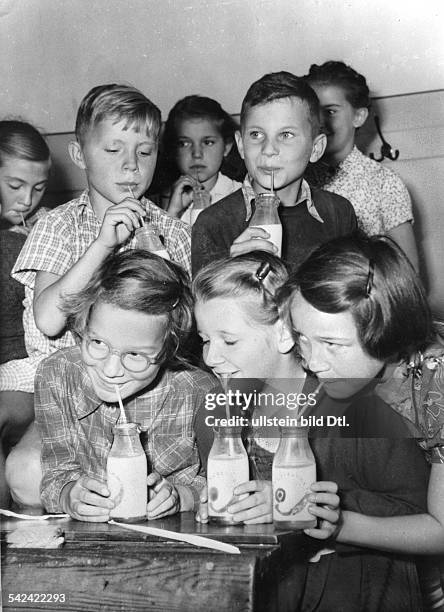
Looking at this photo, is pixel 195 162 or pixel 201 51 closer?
pixel 201 51

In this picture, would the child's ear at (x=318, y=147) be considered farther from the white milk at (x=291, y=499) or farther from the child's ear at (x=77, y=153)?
the white milk at (x=291, y=499)

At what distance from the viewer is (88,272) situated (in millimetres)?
1093

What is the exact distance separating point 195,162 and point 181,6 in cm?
29

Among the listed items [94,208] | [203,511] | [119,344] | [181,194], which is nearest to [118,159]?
[94,208]

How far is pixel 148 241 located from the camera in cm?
110

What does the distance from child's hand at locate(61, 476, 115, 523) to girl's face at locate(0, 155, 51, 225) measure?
52 centimetres

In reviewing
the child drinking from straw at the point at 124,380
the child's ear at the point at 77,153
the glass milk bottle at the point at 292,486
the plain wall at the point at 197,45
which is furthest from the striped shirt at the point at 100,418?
the plain wall at the point at 197,45

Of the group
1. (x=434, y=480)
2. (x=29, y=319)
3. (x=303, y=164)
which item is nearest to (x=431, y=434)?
(x=434, y=480)

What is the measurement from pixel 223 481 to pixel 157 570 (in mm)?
122

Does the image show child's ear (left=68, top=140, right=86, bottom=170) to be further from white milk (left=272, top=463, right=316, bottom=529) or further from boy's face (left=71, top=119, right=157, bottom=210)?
white milk (left=272, top=463, right=316, bottom=529)

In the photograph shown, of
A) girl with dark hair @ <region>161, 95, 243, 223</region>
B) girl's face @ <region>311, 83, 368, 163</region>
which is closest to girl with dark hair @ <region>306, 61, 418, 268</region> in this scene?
girl's face @ <region>311, 83, 368, 163</region>

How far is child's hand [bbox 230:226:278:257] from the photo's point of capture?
1053 millimetres

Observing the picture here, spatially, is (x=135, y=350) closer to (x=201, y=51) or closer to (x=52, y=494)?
(x=52, y=494)

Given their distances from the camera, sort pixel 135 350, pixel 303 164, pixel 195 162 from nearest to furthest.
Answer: pixel 135 350 → pixel 303 164 → pixel 195 162
